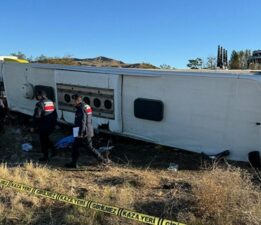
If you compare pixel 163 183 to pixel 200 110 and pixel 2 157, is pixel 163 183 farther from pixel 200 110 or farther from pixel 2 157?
pixel 2 157

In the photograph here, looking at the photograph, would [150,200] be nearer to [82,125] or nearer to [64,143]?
[82,125]

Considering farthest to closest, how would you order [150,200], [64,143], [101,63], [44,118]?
[101,63], [64,143], [44,118], [150,200]

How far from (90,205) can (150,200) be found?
1.03m

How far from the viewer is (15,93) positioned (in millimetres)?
14719

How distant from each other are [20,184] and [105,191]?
1501mm

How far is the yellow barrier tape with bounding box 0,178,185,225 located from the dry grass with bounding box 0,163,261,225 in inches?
3.1

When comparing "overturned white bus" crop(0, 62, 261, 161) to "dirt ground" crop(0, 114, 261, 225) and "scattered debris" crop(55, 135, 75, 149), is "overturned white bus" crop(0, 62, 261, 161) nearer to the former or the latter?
"dirt ground" crop(0, 114, 261, 225)

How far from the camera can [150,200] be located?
20.6 feet

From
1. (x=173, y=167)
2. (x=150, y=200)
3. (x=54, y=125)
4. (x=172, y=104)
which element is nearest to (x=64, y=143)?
(x=54, y=125)

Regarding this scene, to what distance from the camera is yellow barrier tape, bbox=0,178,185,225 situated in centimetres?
505

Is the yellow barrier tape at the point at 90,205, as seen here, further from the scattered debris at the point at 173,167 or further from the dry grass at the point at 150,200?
the scattered debris at the point at 173,167

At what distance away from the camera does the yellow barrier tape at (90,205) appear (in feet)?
16.6

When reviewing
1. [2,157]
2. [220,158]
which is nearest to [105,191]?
[220,158]

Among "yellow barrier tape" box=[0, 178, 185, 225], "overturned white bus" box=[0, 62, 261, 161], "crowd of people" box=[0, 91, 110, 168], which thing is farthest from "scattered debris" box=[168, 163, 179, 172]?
"yellow barrier tape" box=[0, 178, 185, 225]
